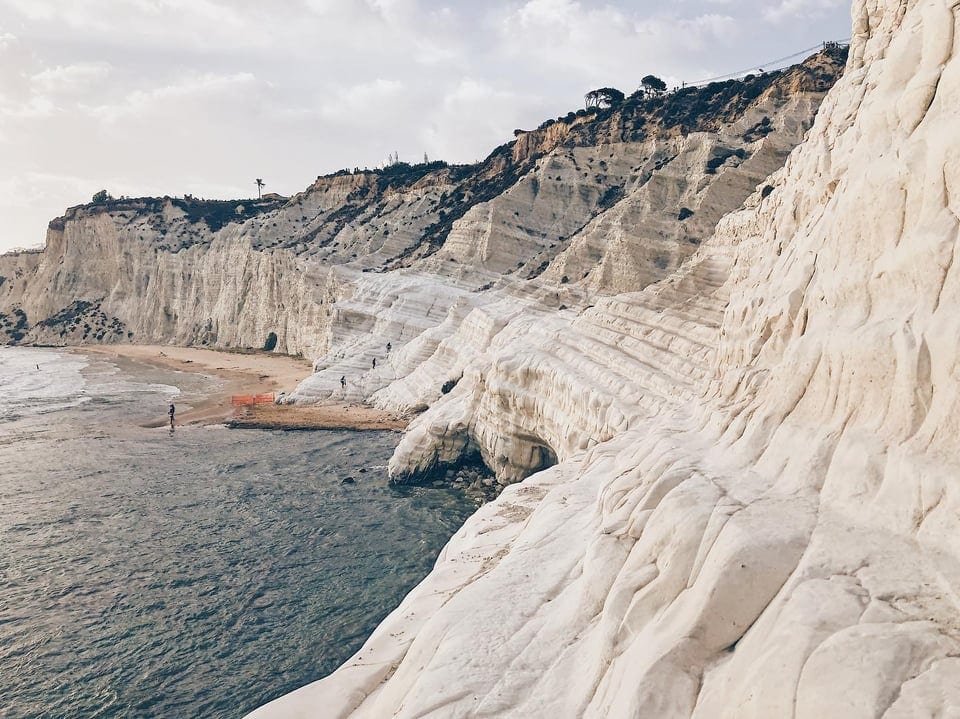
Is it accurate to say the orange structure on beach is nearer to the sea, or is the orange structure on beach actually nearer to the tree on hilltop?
the sea

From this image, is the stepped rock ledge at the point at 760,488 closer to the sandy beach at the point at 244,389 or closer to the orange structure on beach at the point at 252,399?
the sandy beach at the point at 244,389

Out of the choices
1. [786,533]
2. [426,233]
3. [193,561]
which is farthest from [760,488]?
[426,233]

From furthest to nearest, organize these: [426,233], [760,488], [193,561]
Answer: [426,233], [193,561], [760,488]

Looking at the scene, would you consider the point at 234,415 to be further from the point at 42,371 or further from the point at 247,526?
the point at 42,371

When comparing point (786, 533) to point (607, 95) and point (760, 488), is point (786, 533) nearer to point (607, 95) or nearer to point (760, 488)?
point (760, 488)

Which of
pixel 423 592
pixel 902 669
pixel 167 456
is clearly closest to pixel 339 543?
pixel 423 592

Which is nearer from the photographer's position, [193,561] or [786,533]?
[786,533]
